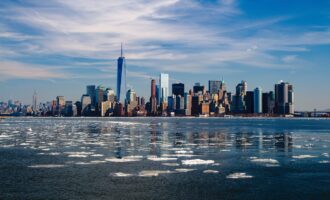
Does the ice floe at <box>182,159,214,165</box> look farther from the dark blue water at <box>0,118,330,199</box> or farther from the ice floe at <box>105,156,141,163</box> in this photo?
the ice floe at <box>105,156,141,163</box>

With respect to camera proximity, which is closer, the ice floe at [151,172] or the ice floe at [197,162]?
the ice floe at [151,172]

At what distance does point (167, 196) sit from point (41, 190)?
757 cm

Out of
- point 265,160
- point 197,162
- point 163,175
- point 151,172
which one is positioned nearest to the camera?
point 163,175

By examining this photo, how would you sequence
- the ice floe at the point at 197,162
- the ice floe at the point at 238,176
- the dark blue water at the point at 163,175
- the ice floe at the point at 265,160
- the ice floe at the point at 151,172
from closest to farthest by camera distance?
the dark blue water at the point at 163,175
the ice floe at the point at 238,176
the ice floe at the point at 151,172
the ice floe at the point at 197,162
the ice floe at the point at 265,160

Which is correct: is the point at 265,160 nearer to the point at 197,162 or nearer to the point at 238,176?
the point at 197,162

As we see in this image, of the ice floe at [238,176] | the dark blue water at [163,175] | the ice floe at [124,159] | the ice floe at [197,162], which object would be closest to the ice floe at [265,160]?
the dark blue water at [163,175]

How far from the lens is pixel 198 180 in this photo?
26.8m

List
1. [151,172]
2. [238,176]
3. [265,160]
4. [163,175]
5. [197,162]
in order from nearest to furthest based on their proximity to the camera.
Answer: [238,176], [163,175], [151,172], [197,162], [265,160]

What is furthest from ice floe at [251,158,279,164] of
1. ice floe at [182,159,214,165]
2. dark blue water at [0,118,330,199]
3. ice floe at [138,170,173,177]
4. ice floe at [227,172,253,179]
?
ice floe at [138,170,173,177]

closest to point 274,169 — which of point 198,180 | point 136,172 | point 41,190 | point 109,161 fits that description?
point 198,180

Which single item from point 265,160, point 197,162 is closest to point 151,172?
point 197,162

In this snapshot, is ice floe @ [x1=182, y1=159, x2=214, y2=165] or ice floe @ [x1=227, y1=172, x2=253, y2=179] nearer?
ice floe @ [x1=227, y1=172, x2=253, y2=179]

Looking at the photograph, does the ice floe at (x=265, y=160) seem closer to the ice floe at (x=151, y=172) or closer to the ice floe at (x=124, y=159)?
the ice floe at (x=151, y=172)

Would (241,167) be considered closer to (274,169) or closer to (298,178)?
(274,169)
